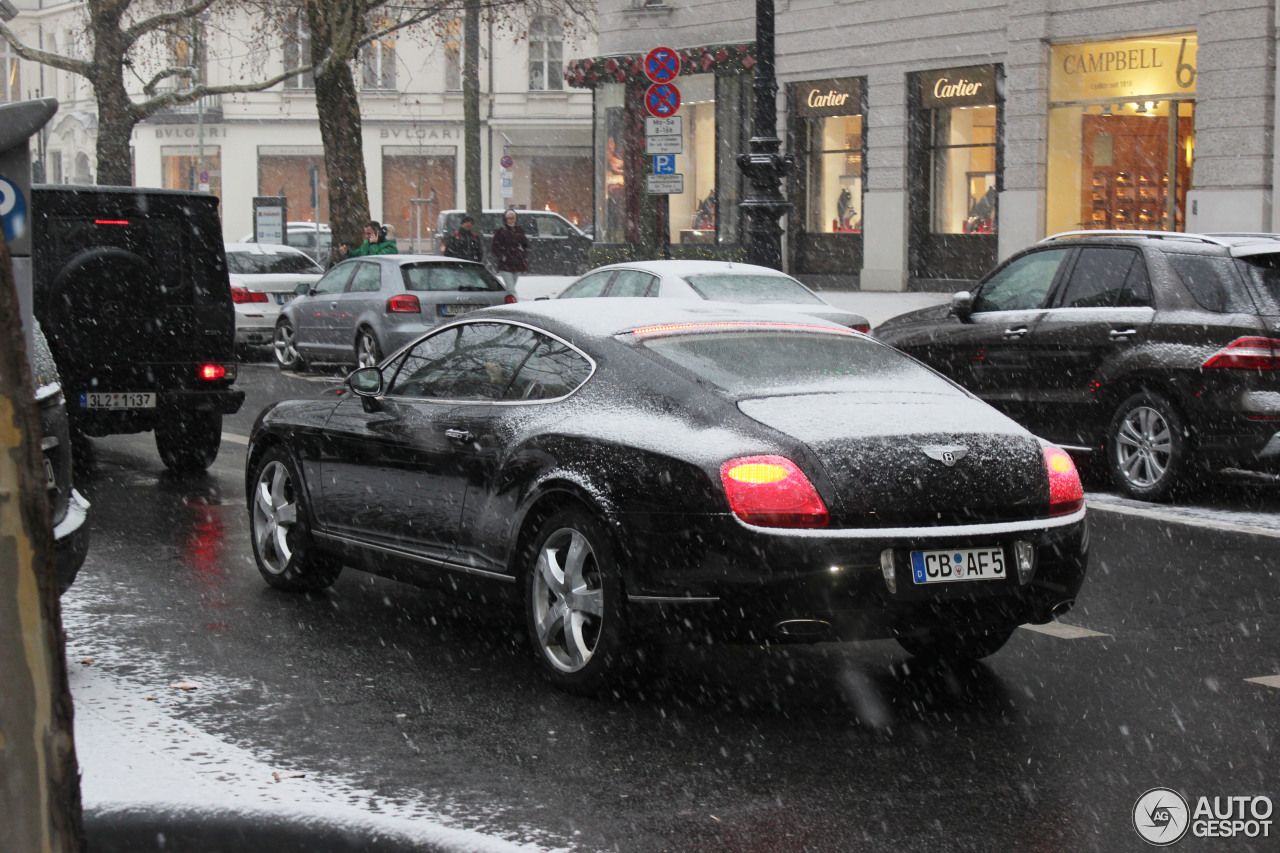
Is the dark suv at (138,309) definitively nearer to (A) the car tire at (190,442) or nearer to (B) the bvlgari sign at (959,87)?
(A) the car tire at (190,442)

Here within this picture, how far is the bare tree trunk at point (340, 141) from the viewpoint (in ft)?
95.6

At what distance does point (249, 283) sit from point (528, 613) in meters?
18.3

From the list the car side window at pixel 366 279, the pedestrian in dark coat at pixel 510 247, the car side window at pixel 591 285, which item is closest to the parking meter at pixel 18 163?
the car side window at pixel 591 285

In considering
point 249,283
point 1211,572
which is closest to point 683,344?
point 1211,572

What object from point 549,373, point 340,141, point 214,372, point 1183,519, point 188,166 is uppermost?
point 188,166

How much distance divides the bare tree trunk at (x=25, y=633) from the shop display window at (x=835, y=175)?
28974mm

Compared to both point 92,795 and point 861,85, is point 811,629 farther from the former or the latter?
point 861,85

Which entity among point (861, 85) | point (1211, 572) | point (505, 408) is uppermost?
point (861, 85)

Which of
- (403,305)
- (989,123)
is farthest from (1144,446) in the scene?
(989,123)

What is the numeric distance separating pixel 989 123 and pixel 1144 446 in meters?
18.0

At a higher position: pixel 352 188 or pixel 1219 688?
pixel 352 188

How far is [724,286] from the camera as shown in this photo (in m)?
15.0

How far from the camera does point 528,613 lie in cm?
593

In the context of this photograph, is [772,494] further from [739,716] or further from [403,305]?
[403,305]
